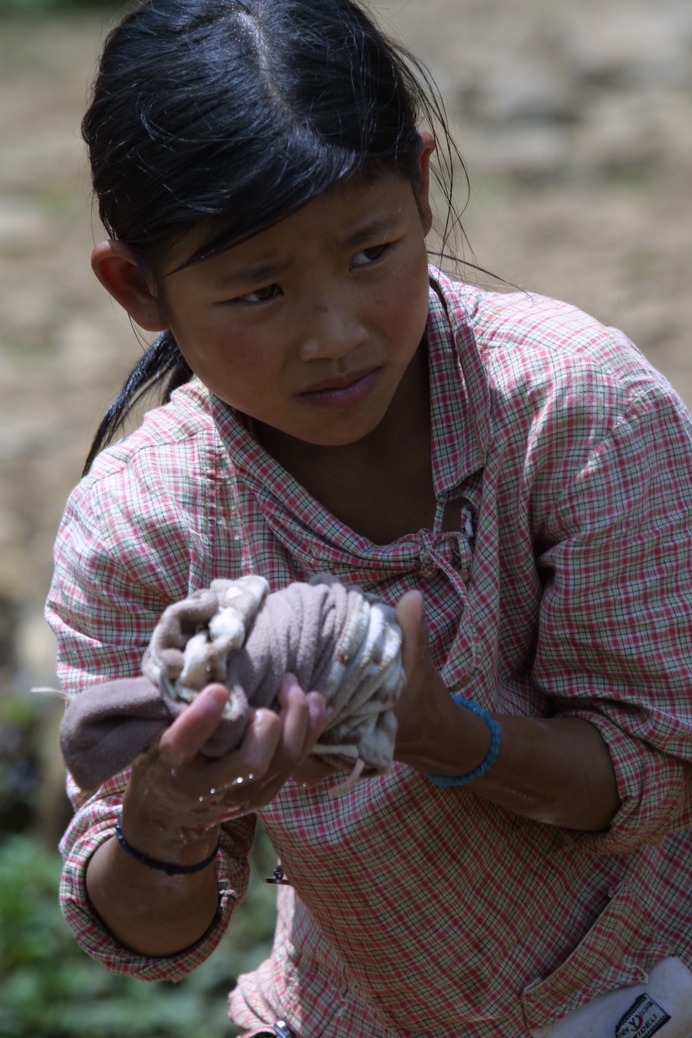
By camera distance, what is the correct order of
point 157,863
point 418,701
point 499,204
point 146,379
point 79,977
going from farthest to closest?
point 499,204 < point 79,977 < point 146,379 < point 157,863 < point 418,701

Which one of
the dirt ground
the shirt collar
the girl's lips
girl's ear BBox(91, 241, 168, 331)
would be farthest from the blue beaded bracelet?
the dirt ground

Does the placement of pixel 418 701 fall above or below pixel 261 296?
below

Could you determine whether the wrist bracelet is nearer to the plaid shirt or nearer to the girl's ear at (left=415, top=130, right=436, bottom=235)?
the plaid shirt

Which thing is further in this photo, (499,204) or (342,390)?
(499,204)

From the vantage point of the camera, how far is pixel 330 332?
1606mm

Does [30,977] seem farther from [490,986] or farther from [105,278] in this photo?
[105,278]

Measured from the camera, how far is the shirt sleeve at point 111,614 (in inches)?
71.3

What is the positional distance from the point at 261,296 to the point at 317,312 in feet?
0.25

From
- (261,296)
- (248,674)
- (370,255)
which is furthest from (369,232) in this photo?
(248,674)

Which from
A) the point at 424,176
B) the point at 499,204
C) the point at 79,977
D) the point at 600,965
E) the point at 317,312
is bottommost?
the point at 79,977

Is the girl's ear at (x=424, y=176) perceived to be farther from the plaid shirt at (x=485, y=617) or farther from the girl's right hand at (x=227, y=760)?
the girl's right hand at (x=227, y=760)

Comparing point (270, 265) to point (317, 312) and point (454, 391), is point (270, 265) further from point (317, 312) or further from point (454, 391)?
point (454, 391)

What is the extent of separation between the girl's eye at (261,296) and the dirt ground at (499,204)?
2.26 m

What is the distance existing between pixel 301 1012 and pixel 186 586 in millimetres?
707
